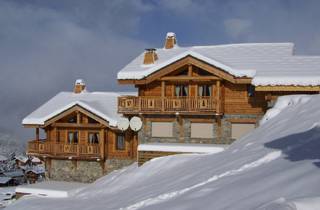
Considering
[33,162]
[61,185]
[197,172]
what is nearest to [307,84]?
[197,172]

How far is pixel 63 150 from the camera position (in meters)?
24.6

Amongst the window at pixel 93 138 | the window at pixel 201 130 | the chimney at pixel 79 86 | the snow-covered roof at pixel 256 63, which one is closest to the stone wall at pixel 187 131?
the window at pixel 201 130

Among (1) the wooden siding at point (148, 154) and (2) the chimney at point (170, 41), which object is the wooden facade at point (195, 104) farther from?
(2) the chimney at point (170, 41)

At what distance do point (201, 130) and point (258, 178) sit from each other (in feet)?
42.8

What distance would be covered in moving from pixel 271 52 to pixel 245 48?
65.4 inches

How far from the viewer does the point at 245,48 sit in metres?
22.5

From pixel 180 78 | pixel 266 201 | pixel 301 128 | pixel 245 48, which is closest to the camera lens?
pixel 266 201

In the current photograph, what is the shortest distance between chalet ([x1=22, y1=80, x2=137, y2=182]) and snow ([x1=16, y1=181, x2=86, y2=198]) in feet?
3.52

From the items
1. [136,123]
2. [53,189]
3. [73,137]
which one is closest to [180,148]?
[136,123]

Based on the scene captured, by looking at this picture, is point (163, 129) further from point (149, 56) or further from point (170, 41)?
point (170, 41)

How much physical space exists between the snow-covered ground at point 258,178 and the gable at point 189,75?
5.12 meters

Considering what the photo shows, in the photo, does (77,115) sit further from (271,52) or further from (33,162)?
(33,162)

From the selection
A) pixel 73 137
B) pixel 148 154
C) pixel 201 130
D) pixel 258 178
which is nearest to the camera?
pixel 258 178

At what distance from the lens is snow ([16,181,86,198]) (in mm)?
21216
